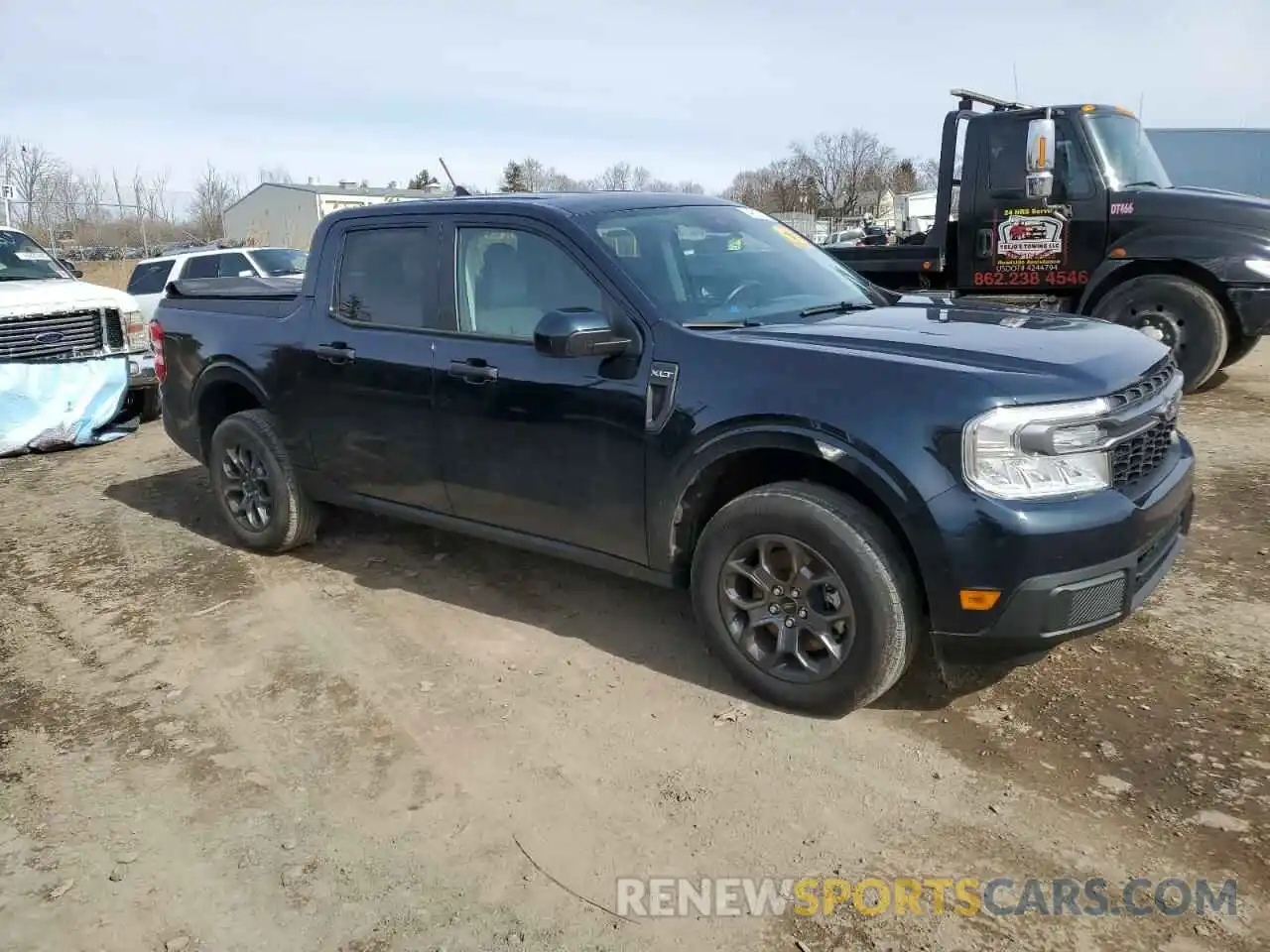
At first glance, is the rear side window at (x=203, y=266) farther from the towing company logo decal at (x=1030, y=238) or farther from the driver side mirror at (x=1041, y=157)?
the driver side mirror at (x=1041, y=157)

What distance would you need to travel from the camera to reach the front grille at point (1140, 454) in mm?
3186

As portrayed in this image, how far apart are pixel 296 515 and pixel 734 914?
11.9 feet

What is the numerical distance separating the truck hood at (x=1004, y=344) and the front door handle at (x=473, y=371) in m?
1.13

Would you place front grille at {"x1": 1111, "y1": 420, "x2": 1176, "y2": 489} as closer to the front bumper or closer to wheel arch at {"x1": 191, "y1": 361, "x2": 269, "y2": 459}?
wheel arch at {"x1": 191, "y1": 361, "x2": 269, "y2": 459}

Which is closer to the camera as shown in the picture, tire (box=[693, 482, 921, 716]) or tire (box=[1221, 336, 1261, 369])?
tire (box=[693, 482, 921, 716])

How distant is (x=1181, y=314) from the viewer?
7.89 m

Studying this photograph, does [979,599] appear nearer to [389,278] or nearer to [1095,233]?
[389,278]

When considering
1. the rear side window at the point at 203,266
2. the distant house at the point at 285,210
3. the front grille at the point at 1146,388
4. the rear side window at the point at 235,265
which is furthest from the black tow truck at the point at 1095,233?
the distant house at the point at 285,210

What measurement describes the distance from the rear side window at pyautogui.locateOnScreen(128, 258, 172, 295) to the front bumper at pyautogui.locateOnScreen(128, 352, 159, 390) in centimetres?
426

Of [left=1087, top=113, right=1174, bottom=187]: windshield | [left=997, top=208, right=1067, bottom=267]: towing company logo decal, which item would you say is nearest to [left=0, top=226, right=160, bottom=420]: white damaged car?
[left=997, top=208, right=1067, bottom=267]: towing company logo decal

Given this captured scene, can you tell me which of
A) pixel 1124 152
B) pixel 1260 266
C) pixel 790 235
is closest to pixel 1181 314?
pixel 1260 266

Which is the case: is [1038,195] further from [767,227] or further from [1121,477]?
[1121,477]

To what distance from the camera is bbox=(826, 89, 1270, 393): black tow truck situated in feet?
25.4

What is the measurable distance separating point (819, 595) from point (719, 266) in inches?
60.5
